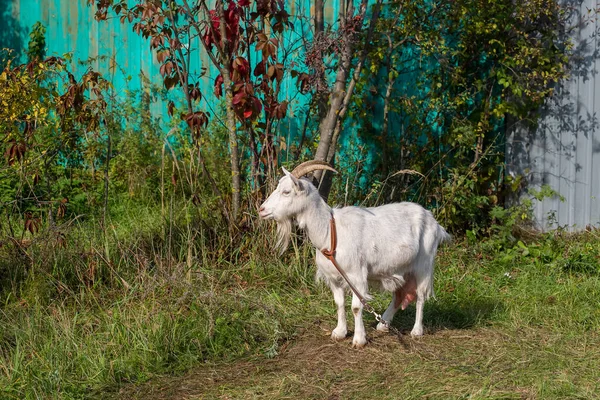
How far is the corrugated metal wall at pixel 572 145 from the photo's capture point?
7988 millimetres

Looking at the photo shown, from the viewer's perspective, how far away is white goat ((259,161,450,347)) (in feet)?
17.6

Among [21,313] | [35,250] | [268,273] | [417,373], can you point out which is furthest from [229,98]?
[417,373]

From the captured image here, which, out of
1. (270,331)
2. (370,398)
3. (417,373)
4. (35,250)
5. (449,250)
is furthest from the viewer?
(449,250)

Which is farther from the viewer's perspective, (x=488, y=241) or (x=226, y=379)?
(x=488, y=241)

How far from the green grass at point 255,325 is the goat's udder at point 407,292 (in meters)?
0.24

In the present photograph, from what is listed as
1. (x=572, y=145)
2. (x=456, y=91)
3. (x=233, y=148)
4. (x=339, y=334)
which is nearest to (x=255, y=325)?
(x=339, y=334)

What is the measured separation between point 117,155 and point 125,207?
0.58 meters

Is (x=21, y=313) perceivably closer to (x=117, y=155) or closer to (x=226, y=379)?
(x=226, y=379)

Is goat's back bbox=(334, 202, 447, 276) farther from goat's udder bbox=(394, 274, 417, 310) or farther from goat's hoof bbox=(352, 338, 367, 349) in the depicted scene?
goat's hoof bbox=(352, 338, 367, 349)

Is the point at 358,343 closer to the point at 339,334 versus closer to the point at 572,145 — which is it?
the point at 339,334

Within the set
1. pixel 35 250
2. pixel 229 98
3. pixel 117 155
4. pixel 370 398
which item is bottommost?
pixel 370 398

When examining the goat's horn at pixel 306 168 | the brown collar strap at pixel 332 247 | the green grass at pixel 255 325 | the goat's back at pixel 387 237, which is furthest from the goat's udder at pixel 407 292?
the goat's horn at pixel 306 168

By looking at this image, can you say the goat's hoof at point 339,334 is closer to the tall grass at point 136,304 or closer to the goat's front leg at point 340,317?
the goat's front leg at point 340,317

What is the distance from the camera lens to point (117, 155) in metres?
8.48
